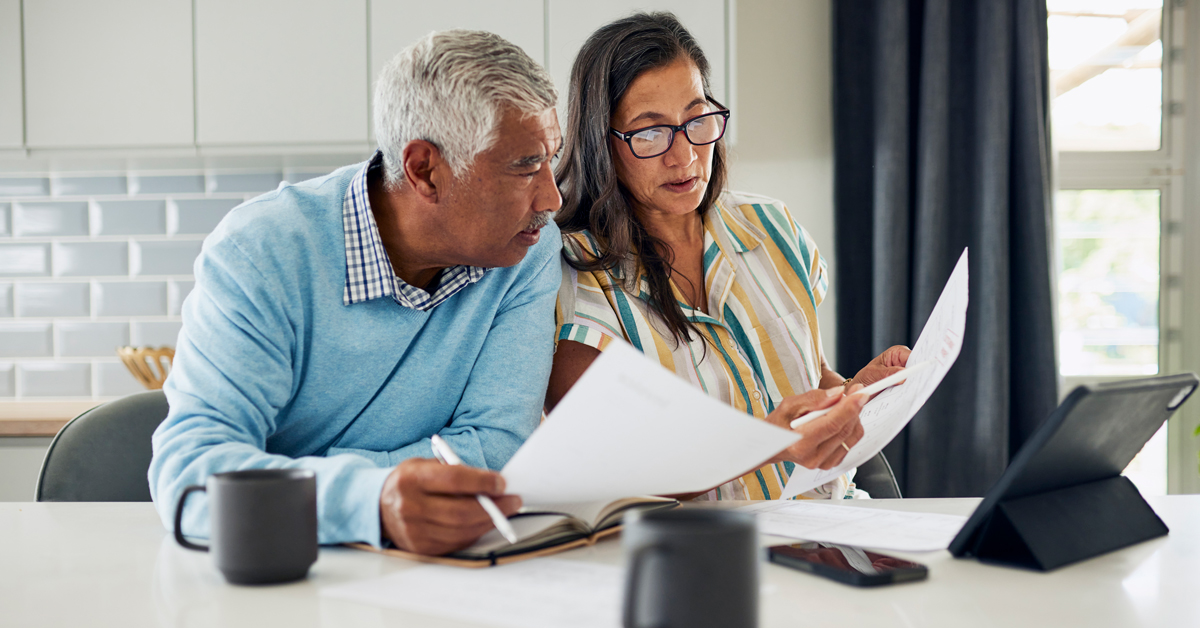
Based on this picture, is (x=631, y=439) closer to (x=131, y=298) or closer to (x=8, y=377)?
(x=131, y=298)

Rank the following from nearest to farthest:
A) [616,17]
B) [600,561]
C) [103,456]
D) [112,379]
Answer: [600,561] → [103,456] → [616,17] → [112,379]

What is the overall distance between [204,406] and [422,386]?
10.7 inches

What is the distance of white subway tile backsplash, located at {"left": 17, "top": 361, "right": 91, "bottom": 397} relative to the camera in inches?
110

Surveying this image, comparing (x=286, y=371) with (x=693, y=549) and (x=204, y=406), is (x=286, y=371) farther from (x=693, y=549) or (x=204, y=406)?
(x=693, y=549)

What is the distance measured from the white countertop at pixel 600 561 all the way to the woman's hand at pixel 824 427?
20cm

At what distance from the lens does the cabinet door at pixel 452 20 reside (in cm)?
240

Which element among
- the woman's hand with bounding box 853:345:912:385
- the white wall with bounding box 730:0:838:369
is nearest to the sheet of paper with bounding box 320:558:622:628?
the woman's hand with bounding box 853:345:912:385

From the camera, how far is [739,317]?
1439 mm

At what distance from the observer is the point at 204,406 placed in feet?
3.11

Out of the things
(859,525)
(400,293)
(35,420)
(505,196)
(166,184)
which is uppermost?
(166,184)

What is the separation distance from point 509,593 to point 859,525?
0.40 metres

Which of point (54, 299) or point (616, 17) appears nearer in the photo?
point (616, 17)

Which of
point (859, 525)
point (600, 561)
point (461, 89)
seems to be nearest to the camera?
point (600, 561)

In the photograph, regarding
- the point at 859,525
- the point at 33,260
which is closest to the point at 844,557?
the point at 859,525
